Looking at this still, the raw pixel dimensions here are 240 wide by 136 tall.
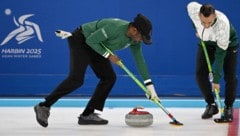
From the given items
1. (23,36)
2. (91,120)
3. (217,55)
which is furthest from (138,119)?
(23,36)

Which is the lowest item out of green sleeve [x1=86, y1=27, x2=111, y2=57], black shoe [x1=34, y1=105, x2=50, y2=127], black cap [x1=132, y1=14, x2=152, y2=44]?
black shoe [x1=34, y1=105, x2=50, y2=127]

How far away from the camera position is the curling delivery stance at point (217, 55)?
4.04 m

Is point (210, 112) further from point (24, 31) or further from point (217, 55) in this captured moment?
point (24, 31)

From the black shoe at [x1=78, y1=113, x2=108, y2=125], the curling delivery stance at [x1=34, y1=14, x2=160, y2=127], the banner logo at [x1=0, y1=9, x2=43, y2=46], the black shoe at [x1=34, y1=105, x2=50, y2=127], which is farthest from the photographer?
the banner logo at [x1=0, y1=9, x2=43, y2=46]

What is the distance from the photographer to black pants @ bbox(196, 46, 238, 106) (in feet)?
14.2

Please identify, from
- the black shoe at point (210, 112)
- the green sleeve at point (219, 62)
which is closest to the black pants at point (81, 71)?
the green sleeve at point (219, 62)

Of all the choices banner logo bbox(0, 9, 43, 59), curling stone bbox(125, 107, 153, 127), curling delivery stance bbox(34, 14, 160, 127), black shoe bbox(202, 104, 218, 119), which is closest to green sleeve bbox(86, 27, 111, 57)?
curling delivery stance bbox(34, 14, 160, 127)

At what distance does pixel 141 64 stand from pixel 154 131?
1.62ft

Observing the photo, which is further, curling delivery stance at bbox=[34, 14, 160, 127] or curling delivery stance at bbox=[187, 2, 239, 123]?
curling delivery stance at bbox=[187, 2, 239, 123]

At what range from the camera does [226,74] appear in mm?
4395

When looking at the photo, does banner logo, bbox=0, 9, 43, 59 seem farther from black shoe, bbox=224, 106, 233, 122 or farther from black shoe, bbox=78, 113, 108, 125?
black shoe, bbox=224, 106, 233, 122

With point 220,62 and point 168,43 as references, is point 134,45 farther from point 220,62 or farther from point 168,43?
point 168,43

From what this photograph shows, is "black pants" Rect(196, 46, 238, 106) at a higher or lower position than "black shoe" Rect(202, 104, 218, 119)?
higher

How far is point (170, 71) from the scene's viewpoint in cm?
623
